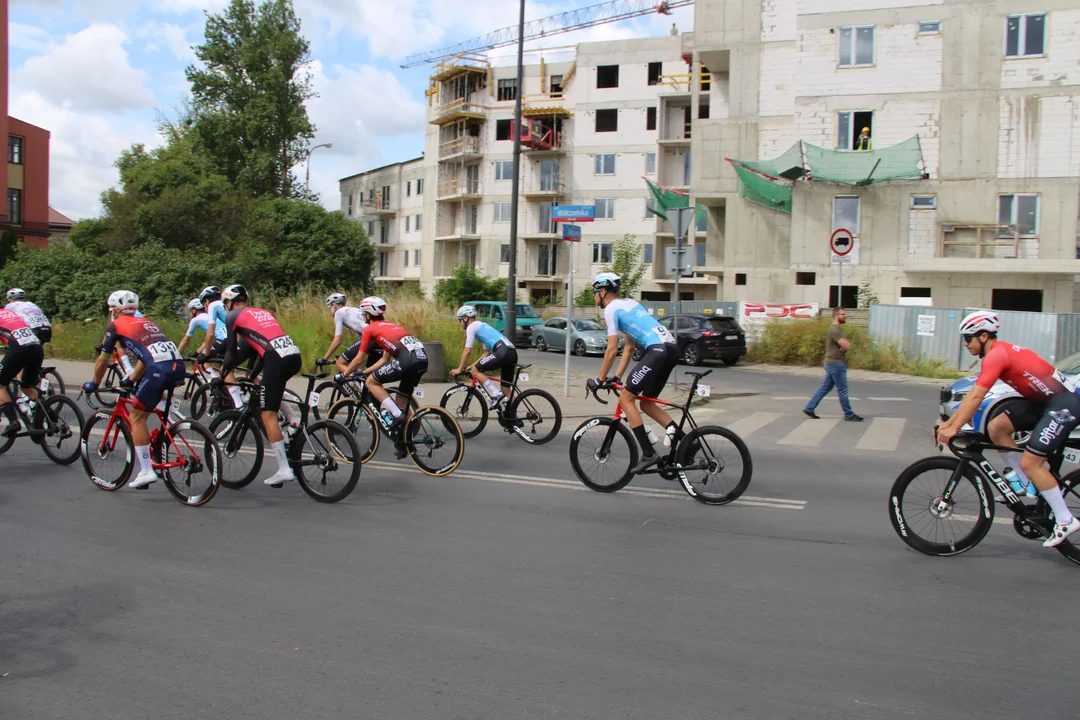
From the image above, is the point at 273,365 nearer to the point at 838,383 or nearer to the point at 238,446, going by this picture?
the point at 238,446

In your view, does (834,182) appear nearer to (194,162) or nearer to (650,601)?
(650,601)

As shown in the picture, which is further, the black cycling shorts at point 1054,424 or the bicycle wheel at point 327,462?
the bicycle wheel at point 327,462

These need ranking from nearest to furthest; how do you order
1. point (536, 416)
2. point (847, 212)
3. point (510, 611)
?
point (510, 611) → point (536, 416) → point (847, 212)

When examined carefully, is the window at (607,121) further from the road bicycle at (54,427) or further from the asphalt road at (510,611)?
the asphalt road at (510,611)

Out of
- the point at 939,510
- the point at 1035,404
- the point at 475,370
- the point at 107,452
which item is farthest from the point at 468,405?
Result: the point at 1035,404

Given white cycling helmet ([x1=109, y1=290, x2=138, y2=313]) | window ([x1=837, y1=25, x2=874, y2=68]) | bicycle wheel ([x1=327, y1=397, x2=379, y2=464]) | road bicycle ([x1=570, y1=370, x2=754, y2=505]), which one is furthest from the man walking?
window ([x1=837, y1=25, x2=874, y2=68])

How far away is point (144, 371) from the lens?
781 centimetres

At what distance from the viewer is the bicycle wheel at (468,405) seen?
38.3ft

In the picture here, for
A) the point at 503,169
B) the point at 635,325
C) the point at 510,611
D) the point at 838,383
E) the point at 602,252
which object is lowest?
the point at 510,611

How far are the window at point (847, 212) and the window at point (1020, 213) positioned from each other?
4637mm

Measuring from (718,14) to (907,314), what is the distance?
17358 millimetres

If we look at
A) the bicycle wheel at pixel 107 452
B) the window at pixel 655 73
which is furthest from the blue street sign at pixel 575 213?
the window at pixel 655 73

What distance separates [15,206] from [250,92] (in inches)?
601

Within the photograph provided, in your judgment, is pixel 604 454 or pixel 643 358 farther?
pixel 604 454
